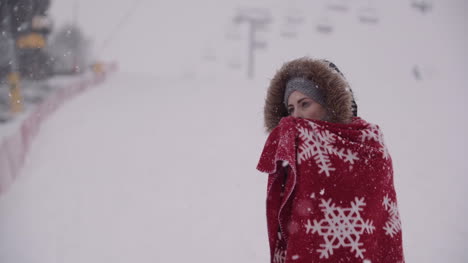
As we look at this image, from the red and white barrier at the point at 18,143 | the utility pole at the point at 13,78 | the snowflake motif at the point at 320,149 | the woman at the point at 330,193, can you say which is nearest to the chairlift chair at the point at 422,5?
the red and white barrier at the point at 18,143

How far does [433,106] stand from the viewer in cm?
1572

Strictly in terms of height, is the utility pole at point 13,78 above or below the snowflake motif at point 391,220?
above

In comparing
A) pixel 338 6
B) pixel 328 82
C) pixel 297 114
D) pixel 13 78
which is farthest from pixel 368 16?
pixel 297 114

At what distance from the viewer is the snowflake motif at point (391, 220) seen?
2.07 metres

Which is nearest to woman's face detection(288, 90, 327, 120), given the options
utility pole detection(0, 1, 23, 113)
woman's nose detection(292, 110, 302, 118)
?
woman's nose detection(292, 110, 302, 118)

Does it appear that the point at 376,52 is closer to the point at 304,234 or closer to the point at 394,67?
the point at 394,67

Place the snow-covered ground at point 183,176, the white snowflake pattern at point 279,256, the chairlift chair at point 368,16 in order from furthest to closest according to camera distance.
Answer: the chairlift chair at point 368,16
the snow-covered ground at point 183,176
the white snowflake pattern at point 279,256

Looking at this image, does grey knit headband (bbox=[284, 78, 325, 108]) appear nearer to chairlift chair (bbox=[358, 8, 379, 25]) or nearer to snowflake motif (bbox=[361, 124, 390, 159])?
snowflake motif (bbox=[361, 124, 390, 159])

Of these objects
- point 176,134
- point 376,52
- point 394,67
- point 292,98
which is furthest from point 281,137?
point 376,52

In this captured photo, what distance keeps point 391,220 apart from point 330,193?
19.1 inches

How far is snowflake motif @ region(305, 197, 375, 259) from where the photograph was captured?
1872mm

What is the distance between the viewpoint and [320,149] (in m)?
1.91

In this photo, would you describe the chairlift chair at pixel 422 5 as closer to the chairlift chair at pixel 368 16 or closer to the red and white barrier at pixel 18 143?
the chairlift chair at pixel 368 16

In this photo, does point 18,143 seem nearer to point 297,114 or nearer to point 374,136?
point 297,114
